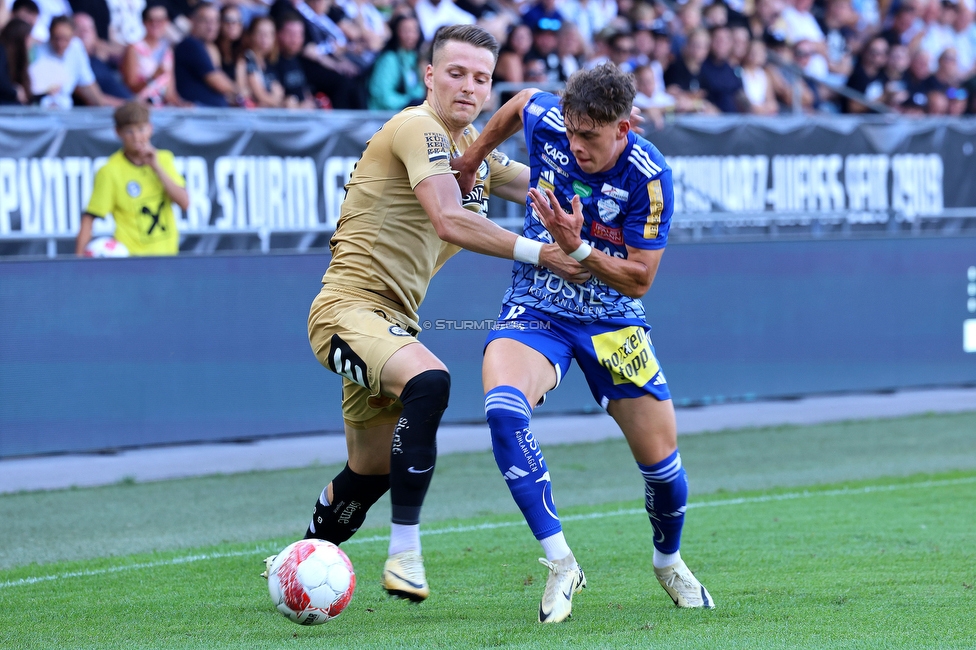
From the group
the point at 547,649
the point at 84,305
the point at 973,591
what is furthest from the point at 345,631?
the point at 84,305

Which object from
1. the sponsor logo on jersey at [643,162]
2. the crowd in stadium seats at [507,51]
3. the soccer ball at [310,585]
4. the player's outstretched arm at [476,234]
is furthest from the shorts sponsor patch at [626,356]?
the crowd in stadium seats at [507,51]

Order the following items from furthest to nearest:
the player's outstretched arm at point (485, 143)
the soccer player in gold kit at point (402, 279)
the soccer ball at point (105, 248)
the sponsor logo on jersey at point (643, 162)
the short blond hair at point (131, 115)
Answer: the soccer ball at point (105, 248)
the short blond hair at point (131, 115)
the player's outstretched arm at point (485, 143)
the sponsor logo on jersey at point (643, 162)
the soccer player in gold kit at point (402, 279)

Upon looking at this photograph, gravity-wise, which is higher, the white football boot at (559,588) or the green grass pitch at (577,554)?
the white football boot at (559,588)

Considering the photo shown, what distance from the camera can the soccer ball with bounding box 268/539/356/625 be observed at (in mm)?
4570

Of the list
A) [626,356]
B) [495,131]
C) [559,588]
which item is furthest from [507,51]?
[559,588]

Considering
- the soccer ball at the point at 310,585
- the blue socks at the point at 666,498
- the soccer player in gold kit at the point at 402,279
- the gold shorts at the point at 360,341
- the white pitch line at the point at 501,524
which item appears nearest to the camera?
the soccer ball at the point at 310,585

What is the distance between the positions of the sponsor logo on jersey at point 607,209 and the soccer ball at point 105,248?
600 centimetres

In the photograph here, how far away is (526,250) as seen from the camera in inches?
191

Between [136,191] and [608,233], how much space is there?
226 inches

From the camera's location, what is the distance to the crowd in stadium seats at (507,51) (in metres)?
11.3

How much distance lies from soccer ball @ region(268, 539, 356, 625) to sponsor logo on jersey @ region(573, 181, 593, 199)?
1.74 metres

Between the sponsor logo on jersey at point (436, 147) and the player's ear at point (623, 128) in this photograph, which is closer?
the player's ear at point (623, 128)

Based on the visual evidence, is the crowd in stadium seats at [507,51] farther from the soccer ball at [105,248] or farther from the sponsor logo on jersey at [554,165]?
the sponsor logo on jersey at [554,165]

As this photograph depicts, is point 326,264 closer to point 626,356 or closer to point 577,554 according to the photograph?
point 577,554
